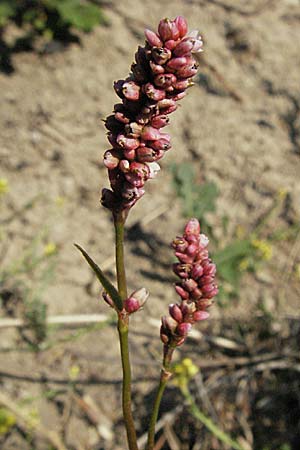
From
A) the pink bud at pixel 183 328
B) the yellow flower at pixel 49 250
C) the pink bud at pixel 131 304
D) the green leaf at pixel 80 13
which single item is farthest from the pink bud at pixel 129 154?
the green leaf at pixel 80 13

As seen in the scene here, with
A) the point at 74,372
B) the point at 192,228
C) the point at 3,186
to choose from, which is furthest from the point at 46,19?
the point at 192,228

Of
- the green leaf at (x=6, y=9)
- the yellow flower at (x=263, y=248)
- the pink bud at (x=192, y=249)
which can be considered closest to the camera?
the pink bud at (x=192, y=249)

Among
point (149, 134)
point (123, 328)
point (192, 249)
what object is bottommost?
point (123, 328)

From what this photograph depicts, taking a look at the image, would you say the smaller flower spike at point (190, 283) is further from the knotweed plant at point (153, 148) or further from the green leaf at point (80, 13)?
the green leaf at point (80, 13)

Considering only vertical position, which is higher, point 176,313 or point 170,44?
point 170,44

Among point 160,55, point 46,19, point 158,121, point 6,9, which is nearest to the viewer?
point 160,55

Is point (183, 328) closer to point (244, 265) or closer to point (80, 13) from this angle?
point (244, 265)
